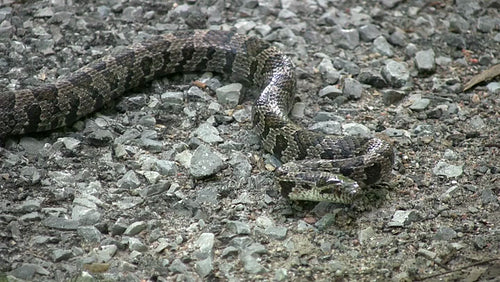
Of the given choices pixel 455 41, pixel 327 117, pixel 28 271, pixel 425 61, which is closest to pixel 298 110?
pixel 327 117

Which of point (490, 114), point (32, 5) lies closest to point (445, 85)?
point (490, 114)

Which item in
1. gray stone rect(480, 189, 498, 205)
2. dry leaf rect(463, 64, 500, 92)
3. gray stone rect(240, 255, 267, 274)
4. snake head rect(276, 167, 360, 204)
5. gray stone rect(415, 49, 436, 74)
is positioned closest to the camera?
gray stone rect(240, 255, 267, 274)

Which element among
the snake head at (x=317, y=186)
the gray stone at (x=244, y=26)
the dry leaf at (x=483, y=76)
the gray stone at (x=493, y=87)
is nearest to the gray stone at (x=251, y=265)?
the snake head at (x=317, y=186)

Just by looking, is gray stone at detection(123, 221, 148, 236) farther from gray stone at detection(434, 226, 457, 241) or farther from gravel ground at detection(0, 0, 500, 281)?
gray stone at detection(434, 226, 457, 241)

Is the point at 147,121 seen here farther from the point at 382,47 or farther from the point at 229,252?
the point at 382,47

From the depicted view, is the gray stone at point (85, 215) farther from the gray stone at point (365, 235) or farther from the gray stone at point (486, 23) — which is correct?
the gray stone at point (486, 23)

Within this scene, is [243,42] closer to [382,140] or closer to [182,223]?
[382,140]

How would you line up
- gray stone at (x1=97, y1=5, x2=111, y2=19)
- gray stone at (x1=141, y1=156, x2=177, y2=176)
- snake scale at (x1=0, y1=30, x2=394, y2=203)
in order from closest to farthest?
1. snake scale at (x1=0, y1=30, x2=394, y2=203)
2. gray stone at (x1=141, y1=156, x2=177, y2=176)
3. gray stone at (x1=97, y1=5, x2=111, y2=19)

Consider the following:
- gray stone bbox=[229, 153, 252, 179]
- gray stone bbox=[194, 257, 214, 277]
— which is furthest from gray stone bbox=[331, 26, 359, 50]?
gray stone bbox=[194, 257, 214, 277]
